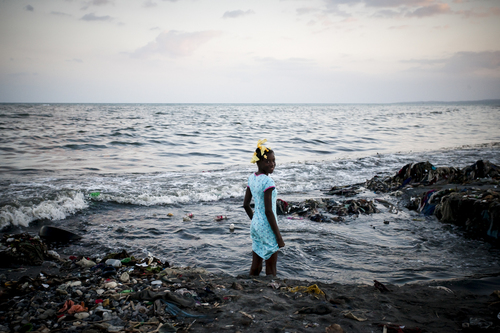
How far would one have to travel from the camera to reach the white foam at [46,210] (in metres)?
6.62

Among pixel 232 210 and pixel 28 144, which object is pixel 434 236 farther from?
pixel 28 144

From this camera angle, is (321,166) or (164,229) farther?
(321,166)

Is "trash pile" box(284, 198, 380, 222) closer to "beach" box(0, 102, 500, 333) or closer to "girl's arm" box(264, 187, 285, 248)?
"beach" box(0, 102, 500, 333)

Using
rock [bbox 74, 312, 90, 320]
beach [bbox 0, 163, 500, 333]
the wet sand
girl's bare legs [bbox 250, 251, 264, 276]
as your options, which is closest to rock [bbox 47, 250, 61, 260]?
beach [bbox 0, 163, 500, 333]

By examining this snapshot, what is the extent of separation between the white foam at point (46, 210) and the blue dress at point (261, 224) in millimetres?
5572

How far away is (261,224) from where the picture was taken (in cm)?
404

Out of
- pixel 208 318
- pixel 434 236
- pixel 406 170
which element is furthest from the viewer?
pixel 406 170

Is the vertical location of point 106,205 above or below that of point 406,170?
below

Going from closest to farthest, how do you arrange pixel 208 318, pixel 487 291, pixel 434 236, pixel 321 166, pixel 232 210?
pixel 208 318, pixel 487 291, pixel 434 236, pixel 232 210, pixel 321 166

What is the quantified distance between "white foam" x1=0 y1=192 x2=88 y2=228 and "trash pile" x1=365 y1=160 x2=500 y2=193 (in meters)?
8.92

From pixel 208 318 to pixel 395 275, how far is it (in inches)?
118

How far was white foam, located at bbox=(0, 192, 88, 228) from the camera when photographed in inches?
261

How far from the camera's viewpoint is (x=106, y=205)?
325 inches

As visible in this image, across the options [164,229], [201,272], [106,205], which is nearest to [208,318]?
[201,272]
